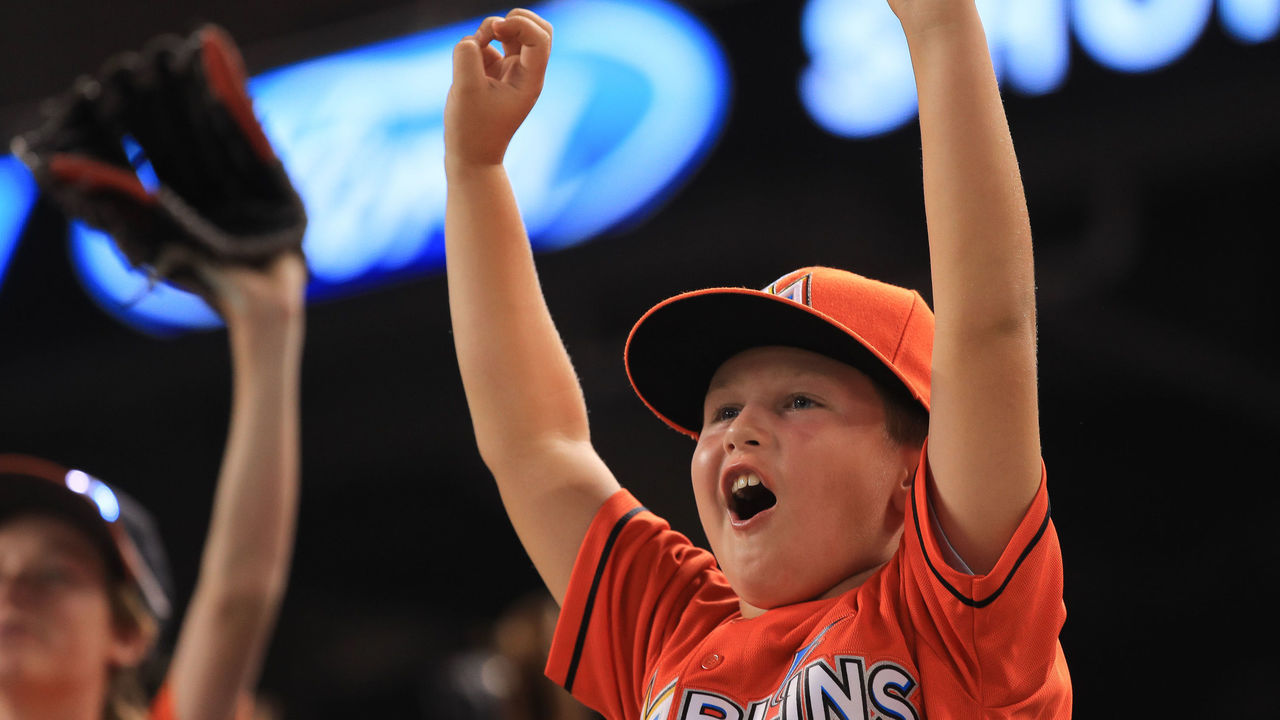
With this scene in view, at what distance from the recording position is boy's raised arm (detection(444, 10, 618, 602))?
3.49ft

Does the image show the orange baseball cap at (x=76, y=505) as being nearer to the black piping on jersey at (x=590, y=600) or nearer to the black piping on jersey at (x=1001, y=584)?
the black piping on jersey at (x=590, y=600)

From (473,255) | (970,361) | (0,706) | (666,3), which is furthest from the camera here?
A: (666,3)

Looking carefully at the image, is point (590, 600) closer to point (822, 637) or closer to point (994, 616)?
point (822, 637)

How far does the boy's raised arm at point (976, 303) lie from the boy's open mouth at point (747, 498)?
16 cm

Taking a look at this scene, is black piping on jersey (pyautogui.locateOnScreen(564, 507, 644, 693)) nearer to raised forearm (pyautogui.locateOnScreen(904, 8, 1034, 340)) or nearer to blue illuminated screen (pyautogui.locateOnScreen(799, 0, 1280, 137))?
raised forearm (pyautogui.locateOnScreen(904, 8, 1034, 340))

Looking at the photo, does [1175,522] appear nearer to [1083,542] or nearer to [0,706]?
[1083,542]

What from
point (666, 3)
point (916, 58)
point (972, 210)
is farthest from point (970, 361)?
point (666, 3)

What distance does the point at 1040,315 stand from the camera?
333 cm

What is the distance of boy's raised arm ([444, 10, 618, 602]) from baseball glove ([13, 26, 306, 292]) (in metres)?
0.52

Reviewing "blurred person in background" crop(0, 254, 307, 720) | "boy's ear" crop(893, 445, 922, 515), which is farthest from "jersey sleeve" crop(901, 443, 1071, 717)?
"blurred person in background" crop(0, 254, 307, 720)

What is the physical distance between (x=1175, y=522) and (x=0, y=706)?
10.0 ft

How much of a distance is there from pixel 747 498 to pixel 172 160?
2.93ft

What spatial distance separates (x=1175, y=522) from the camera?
3588mm

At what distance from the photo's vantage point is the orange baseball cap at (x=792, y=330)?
0.95m
